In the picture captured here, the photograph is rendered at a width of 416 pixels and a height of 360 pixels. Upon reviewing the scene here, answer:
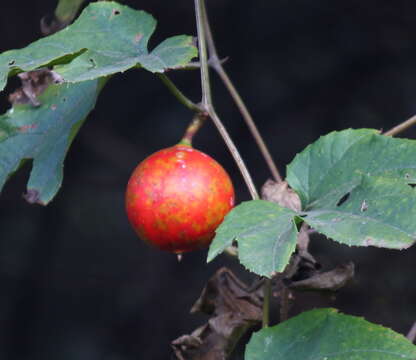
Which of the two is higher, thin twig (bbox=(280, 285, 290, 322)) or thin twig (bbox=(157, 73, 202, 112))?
thin twig (bbox=(157, 73, 202, 112))

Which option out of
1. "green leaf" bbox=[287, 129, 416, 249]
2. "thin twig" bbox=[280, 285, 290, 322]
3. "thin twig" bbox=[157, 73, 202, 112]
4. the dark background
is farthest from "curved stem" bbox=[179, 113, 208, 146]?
the dark background

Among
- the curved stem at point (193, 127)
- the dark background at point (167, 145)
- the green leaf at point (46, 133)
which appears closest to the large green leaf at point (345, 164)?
the curved stem at point (193, 127)

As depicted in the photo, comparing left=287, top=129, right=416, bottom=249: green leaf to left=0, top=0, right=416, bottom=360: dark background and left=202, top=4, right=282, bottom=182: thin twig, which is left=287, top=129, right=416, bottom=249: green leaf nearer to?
left=202, top=4, right=282, bottom=182: thin twig

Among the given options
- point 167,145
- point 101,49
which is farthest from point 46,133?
point 167,145

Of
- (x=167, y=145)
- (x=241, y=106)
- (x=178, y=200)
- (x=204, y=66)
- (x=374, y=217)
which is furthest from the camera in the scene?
(x=167, y=145)

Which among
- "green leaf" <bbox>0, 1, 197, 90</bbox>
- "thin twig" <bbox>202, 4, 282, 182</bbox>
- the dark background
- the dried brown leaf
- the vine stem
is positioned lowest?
the dark background

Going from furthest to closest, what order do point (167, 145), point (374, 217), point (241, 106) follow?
point (167, 145)
point (241, 106)
point (374, 217)

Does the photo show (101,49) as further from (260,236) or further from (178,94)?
(260,236)
